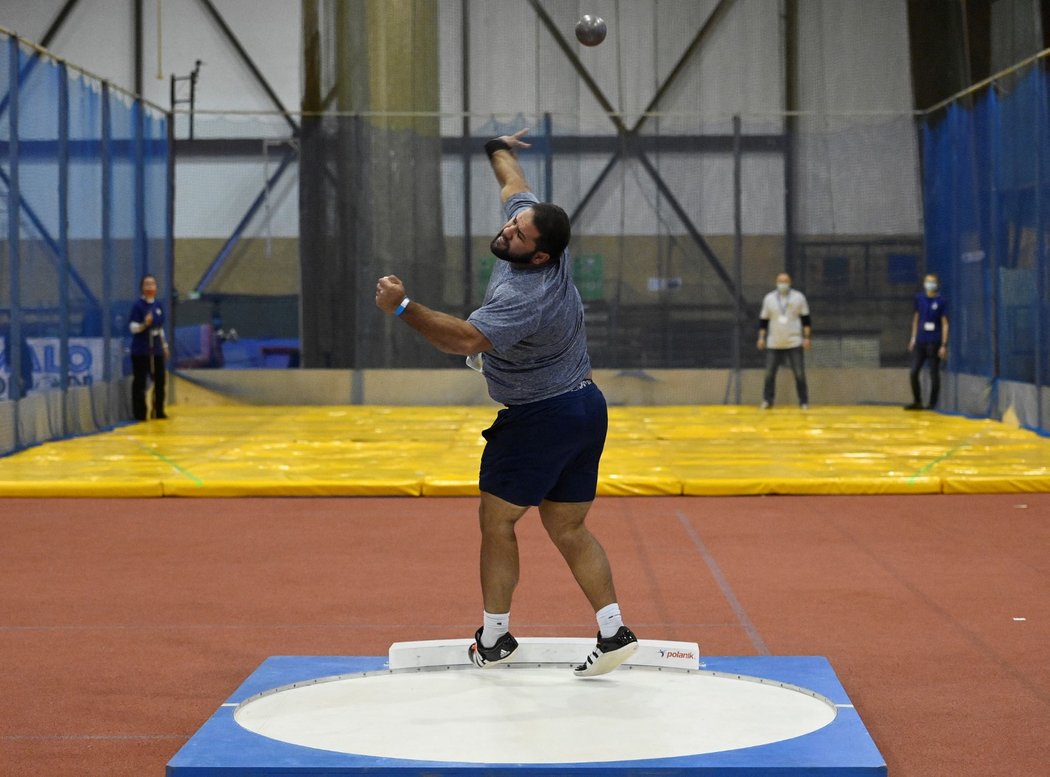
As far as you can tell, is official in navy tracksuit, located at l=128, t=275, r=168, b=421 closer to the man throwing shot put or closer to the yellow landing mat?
the yellow landing mat

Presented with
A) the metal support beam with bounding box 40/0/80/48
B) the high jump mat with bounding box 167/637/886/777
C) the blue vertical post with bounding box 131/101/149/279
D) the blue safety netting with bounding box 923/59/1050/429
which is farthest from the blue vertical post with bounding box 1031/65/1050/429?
the metal support beam with bounding box 40/0/80/48

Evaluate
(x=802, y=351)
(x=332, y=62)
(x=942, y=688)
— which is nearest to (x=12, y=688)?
(x=942, y=688)

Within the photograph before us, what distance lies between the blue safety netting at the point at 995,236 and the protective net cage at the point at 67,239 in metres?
11.2

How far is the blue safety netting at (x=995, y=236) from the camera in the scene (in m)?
16.7

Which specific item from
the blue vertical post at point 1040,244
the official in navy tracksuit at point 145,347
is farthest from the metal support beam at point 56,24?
the blue vertical post at point 1040,244

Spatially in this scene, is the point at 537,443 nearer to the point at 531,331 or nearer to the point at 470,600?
the point at 531,331

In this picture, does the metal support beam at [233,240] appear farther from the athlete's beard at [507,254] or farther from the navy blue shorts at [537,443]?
the athlete's beard at [507,254]

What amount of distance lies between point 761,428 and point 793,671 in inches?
469

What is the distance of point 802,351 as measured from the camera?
20.3 metres

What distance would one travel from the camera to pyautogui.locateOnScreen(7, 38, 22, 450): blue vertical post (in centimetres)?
1486

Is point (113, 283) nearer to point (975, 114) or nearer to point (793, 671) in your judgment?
point (975, 114)

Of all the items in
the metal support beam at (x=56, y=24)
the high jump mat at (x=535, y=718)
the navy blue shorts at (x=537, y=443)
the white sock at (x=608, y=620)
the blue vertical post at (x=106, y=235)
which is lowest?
the high jump mat at (x=535, y=718)

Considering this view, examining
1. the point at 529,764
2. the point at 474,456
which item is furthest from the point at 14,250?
the point at 529,764

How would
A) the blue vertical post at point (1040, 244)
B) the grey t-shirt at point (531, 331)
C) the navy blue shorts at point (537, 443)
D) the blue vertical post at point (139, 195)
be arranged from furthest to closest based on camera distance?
1. the blue vertical post at point (139, 195)
2. the blue vertical post at point (1040, 244)
3. the navy blue shorts at point (537, 443)
4. the grey t-shirt at point (531, 331)
